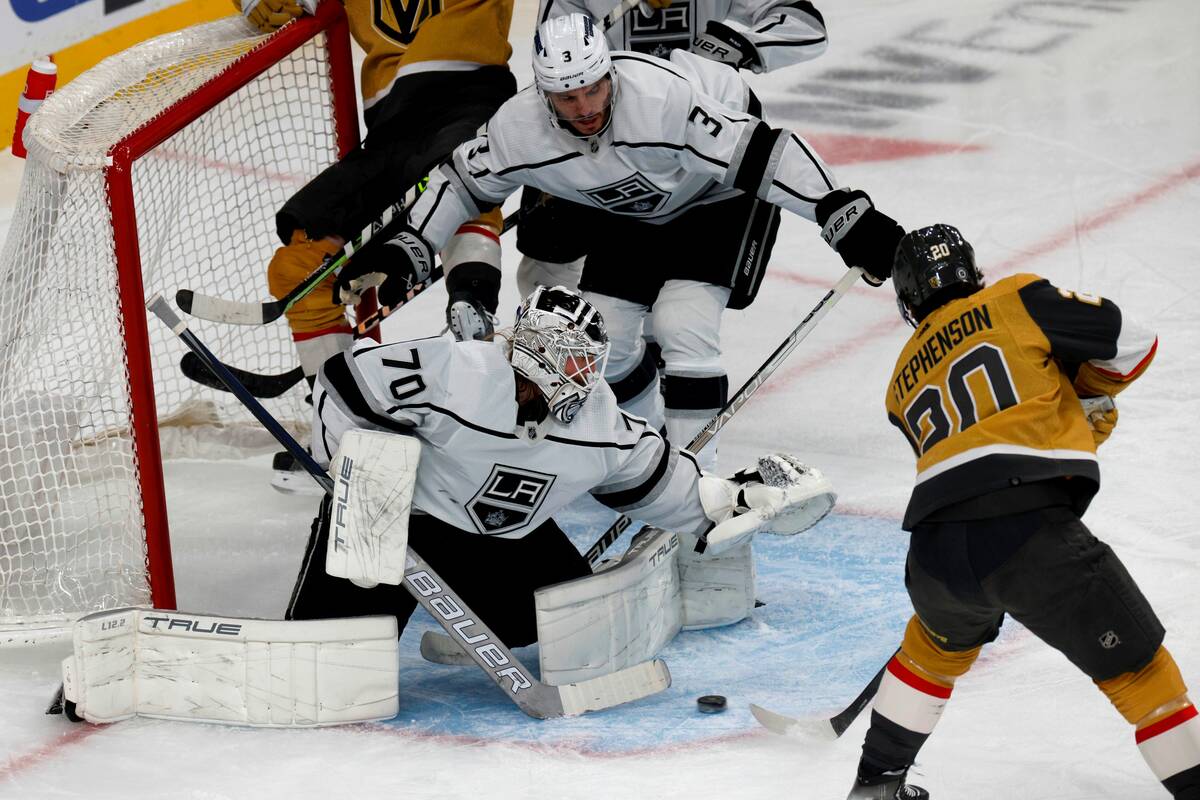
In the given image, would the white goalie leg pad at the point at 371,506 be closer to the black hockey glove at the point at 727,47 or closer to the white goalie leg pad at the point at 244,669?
the white goalie leg pad at the point at 244,669

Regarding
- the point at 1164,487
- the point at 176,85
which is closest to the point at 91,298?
the point at 176,85

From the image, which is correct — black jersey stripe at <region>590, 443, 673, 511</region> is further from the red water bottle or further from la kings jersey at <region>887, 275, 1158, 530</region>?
the red water bottle

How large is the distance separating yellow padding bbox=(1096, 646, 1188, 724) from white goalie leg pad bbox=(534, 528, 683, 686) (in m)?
1.05

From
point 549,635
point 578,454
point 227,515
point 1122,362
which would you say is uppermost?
point 1122,362

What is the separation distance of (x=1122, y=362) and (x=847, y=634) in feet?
3.63

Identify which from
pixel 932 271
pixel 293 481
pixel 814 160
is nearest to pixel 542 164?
pixel 814 160

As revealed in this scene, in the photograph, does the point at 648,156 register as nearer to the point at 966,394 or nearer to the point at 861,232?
the point at 861,232

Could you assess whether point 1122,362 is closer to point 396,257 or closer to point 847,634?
point 847,634

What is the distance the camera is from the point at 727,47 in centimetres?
411

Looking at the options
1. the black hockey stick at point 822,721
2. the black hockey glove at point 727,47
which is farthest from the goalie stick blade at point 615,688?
the black hockey glove at point 727,47

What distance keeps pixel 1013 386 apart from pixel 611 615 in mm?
1045

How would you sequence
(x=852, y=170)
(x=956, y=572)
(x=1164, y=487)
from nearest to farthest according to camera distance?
(x=956, y=572) → (x=1164, y=487) → (x=852, y=170)

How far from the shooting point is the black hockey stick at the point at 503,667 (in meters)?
3.27

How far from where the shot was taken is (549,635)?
131 inches
